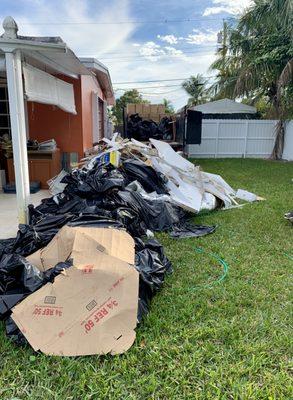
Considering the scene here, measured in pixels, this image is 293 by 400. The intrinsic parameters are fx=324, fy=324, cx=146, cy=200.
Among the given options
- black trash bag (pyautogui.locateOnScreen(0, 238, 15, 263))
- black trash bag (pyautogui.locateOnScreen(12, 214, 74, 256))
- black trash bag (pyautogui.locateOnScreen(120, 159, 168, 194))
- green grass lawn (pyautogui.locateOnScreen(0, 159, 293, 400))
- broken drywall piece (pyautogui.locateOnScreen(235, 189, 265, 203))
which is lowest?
green grass lawn (pyautogui.locateOnScreen(0, 159, 293, 400))

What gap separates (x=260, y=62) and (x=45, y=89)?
11.2 metres

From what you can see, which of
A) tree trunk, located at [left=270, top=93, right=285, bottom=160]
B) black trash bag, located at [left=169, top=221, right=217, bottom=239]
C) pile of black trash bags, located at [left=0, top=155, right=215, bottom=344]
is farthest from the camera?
tree trunk, located at [left=270, top=93, right=285, bottom=160]

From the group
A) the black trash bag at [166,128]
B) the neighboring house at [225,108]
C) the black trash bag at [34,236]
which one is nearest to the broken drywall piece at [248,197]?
the black trash bag at [34,236]

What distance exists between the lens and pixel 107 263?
104 inches

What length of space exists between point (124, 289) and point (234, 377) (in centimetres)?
97

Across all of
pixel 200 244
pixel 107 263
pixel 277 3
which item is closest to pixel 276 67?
pixel 277 3

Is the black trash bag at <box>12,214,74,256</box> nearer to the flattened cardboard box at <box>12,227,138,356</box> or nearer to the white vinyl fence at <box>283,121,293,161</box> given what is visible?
the flattened cardboard box at <box>12,227,138,356</box>

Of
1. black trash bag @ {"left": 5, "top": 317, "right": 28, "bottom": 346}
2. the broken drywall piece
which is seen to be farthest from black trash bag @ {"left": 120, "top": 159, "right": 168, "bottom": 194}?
black trash bag @ {"left": 5, "top": 317, "right": 28, "bottom": 346}

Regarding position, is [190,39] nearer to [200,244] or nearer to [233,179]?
[233,179]

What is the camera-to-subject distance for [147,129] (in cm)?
1218

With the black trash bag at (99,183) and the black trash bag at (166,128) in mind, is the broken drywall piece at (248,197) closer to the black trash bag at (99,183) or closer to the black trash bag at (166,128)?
the black trash bag at (99,183)

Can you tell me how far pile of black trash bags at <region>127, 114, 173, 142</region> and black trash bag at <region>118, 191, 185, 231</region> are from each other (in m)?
7.35

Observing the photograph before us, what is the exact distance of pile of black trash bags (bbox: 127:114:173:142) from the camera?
39.9 ft

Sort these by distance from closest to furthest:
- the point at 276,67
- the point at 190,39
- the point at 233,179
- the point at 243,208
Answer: the point at 243,208, the point at 233,179, the point at 276,67, the point at 190,39
